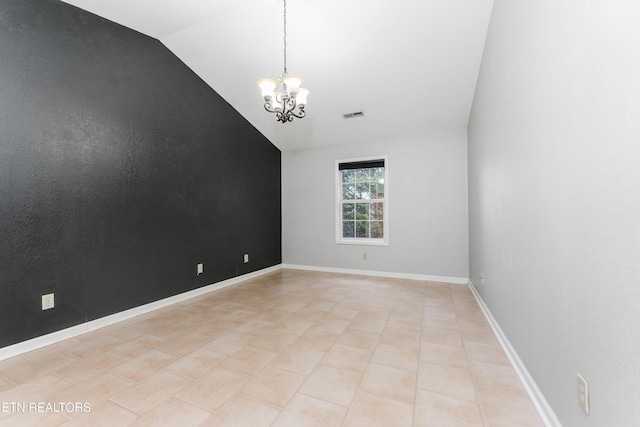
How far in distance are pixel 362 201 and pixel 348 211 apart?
13.1 inches

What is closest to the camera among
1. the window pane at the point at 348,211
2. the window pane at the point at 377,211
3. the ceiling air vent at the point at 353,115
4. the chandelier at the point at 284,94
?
the chandelier at the point at 284,94

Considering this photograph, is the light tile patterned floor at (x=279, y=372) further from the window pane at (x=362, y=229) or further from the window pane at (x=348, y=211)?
the window pane at (x=348, y=211)

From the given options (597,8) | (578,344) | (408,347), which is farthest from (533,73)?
(408,347)

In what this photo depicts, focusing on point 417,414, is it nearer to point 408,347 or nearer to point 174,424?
point 408,347

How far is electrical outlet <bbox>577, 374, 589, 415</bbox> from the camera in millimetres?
1025

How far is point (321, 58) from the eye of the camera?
10.7ft

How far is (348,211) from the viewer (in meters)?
5.14

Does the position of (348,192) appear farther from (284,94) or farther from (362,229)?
(284,94)

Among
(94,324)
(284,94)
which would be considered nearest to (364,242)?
(284,94)

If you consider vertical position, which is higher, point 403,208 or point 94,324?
point 403,208

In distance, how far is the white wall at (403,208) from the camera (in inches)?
168

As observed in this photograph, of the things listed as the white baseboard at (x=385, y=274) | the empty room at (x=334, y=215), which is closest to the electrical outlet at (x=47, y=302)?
the empty room at (x=334, y=215)

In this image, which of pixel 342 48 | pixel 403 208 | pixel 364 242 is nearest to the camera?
pixel 342 48

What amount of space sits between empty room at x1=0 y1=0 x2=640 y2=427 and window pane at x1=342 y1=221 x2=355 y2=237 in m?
0.06
